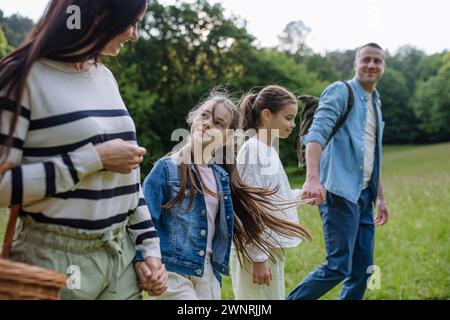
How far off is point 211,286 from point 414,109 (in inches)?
1577

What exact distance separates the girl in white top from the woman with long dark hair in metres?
1.15

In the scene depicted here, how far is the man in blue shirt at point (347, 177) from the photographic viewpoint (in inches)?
135

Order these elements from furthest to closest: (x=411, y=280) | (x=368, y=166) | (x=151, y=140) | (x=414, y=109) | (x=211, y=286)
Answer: (x=414, y=109), (x=151, y=140), (x=411, y=280), (x=368, y=166), (x=211, y=286)

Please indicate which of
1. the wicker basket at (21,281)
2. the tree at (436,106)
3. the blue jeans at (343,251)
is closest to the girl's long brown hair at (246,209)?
the blue jeans at (343,251)

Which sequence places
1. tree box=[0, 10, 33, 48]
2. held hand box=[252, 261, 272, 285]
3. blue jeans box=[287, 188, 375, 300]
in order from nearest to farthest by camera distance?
held hand box=[252, 261, 272, 285], blue jeans box=[287, 188, 375, 300], tree box=[0, 10, 33, 48]

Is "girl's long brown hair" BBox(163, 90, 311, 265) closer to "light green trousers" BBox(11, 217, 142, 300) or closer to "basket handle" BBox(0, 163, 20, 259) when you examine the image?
"light green trousers" BBox(11, 217, 142, 300)

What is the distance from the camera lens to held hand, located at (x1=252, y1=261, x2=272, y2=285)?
9.13ft

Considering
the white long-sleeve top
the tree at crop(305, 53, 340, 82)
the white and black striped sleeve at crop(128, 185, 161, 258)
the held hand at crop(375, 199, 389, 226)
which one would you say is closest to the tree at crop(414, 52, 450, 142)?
the tree at crop(305, 53, 340, 82)

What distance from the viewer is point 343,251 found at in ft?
11.3

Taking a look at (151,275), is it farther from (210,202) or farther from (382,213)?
(382,213)

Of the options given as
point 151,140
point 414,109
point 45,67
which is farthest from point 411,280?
point 414,109

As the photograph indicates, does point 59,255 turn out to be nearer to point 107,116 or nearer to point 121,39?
point 107,116

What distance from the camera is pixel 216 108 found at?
2580mm

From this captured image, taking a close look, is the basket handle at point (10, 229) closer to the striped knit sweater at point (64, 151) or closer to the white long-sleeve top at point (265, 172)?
the striped knit sweater at point (64, 151)
